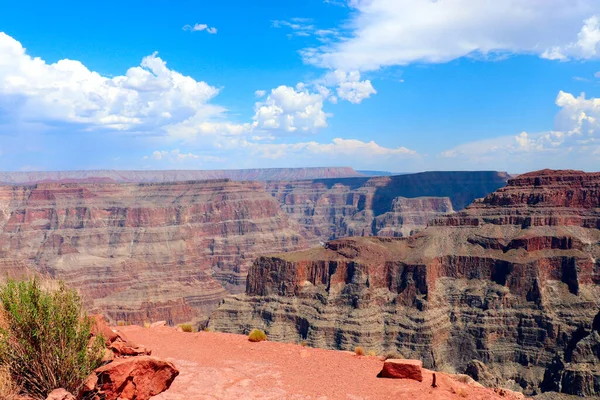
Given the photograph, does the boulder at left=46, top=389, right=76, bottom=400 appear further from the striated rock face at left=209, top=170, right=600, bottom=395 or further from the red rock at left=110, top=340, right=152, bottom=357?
the striated rock face at left=209, top=170, right=600, bottom=395

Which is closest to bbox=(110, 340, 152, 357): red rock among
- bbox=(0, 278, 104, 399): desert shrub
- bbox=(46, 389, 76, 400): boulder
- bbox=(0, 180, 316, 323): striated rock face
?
bbox=(0, 278, 104, 399): desert shrub

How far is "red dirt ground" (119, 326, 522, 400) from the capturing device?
54.0 ft

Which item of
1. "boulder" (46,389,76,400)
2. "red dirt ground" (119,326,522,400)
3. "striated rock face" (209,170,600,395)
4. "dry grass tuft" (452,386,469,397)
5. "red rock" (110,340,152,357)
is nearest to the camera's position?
"boulder" (46,389,76,400)

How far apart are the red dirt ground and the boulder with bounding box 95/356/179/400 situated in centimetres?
42

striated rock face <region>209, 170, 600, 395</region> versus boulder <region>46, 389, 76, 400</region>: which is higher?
boulder <region>46, 389, 76, 400</region>

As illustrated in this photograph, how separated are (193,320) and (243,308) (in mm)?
43690

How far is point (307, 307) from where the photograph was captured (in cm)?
8788

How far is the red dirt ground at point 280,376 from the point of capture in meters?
16.5

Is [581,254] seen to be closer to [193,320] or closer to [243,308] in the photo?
[243,308]

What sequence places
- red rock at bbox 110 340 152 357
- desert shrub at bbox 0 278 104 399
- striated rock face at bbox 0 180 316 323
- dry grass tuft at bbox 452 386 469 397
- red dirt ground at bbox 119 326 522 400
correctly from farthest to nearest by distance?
striated rock face at bbox 0 180 316 323 → red rock at bbox 110 340 152 357 → dry grass tuft at bbox 452 386 469 397 → red dirt ground at bbox 119 326 522 400 → desert shrub at bbox 0 278 104 399

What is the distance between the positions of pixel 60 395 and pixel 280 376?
24.8 ft

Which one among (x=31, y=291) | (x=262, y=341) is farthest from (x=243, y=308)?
(x=31, y=291)

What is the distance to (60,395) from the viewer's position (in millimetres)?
13516

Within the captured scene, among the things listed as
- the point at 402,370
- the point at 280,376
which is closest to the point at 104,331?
the point at 280,376
